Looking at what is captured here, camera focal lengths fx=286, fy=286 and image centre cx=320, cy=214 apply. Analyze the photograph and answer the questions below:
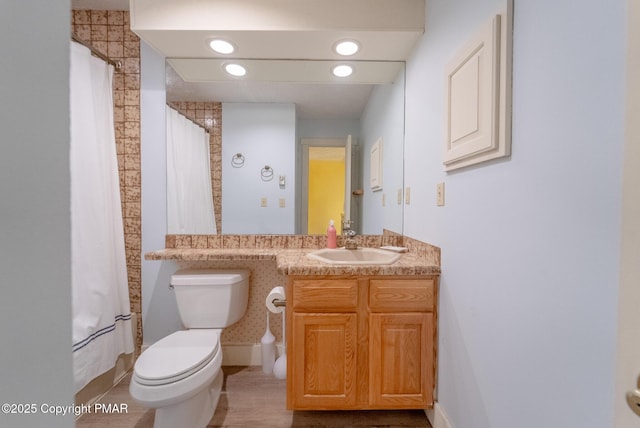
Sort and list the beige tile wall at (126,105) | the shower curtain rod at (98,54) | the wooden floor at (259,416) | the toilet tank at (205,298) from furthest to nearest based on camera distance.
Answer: the beige tile wall at (126,105), the toilet tank at (205,298), the shower curtain rod at (98,54), the wooden floor at (259,416)

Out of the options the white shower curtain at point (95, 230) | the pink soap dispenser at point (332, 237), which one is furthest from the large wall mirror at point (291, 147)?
the white shower curtain at point (95, 230)

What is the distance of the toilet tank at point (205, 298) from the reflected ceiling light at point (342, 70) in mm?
1534

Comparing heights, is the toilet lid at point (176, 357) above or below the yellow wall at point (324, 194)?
below

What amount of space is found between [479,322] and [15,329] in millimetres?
1243

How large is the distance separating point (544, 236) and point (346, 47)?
1.54m

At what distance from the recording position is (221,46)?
1.75m

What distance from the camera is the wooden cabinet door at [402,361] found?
141 centimetres

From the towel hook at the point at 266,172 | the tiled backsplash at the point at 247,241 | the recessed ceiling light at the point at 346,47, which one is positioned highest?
the recessed ceiling light at the point at 346,47

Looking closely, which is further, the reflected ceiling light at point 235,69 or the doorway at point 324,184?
the doorway at point 324,184

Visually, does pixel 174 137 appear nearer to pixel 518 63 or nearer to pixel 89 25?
pixel 89 25

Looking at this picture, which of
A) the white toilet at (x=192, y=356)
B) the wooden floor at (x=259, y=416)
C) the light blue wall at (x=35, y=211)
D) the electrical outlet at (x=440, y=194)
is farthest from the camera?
the wooden floor at (x=259, y=416)

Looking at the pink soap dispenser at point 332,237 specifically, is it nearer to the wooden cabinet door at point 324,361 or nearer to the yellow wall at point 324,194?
the yellow wall at point 324,194

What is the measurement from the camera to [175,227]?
2064 millimetres

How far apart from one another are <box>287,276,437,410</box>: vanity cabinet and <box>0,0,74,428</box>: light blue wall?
1.06 metres
